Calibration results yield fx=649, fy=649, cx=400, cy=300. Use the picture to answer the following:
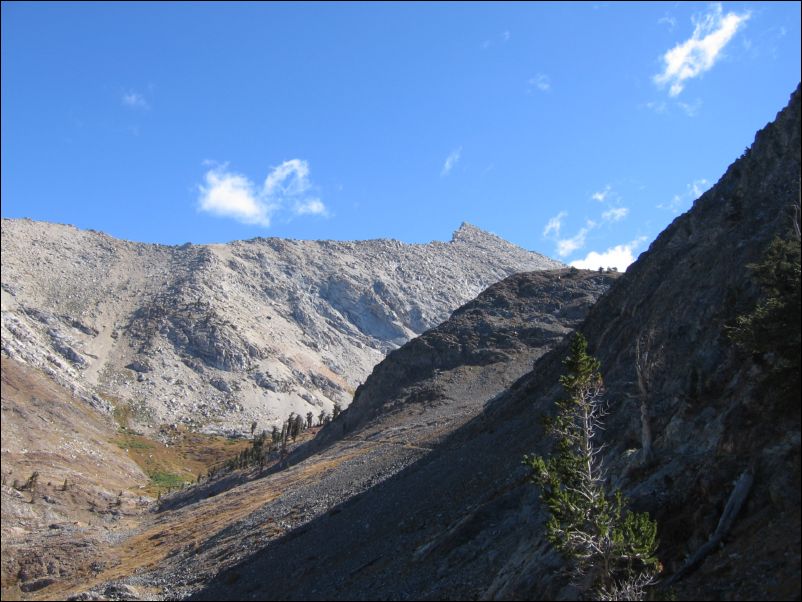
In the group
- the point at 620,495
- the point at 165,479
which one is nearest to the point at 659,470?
the point at 620,495

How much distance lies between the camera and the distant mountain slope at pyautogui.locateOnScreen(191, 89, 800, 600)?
59.5 feet

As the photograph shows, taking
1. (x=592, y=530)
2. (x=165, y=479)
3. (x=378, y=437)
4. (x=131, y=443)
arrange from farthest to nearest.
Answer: (x=131, y=443)
(x=165, y=479)
(x=378, y=437)
(x=592, y=530)

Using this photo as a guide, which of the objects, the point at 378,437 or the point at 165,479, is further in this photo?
the point at 165,479

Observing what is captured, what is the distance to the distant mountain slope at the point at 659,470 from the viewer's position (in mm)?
18125

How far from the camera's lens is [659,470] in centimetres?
2373

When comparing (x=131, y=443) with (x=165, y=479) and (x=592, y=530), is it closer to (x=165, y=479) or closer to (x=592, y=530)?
(x=165, y=479)

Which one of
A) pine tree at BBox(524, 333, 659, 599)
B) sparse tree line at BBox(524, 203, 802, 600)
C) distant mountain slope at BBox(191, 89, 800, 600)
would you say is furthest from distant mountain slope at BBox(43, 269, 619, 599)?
sparse tree line at BBox(524, 203, 802, 600)

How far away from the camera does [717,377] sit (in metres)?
27.0

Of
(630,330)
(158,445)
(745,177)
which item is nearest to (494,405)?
(630,330)

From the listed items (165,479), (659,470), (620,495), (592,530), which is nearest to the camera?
A: (620,495)

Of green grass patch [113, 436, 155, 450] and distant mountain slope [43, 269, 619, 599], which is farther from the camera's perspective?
green grass patch [113, 436, 155, 450]

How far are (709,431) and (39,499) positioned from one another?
277 feet

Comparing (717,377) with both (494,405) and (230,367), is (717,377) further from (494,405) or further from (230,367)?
(230,367)

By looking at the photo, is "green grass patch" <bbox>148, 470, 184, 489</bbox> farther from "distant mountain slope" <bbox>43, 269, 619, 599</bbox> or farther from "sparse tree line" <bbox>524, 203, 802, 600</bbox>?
"sparse tree line" <bbox>524, 203, 802, 600</bbox>
